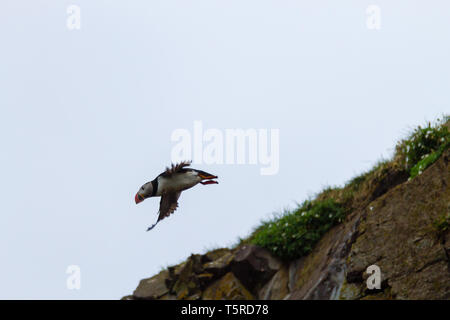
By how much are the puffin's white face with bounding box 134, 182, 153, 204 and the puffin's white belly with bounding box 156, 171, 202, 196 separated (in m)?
0.16

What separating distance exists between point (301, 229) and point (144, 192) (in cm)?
981

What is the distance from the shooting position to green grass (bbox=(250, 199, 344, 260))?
41.7ft

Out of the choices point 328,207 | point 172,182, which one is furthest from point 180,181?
point 328,207

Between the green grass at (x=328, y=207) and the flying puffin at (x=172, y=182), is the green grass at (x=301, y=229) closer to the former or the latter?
the green grass at (x=328, y=207)

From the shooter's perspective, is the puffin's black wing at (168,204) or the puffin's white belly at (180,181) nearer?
the puffin's white belly at (180,181)

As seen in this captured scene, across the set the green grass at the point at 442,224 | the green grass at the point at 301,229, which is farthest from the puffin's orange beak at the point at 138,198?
the green grass at the point at 301,229

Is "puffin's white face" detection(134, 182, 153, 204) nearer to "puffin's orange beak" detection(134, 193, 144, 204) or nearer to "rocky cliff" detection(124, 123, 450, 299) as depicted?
"puffin's orange beak" detection(134, 193, 144, 204)

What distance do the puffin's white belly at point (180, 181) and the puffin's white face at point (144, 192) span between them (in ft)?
0.53

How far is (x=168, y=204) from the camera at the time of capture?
4266 millimetres

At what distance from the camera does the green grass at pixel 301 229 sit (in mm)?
12711

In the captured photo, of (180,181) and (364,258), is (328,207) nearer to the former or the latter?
(364,258)
